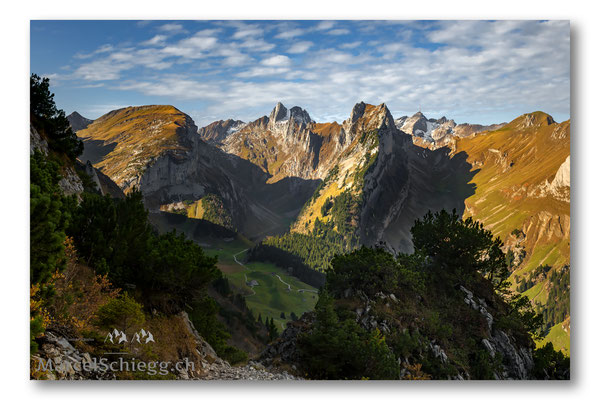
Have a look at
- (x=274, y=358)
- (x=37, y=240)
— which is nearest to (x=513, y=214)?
(x=274, y=358)

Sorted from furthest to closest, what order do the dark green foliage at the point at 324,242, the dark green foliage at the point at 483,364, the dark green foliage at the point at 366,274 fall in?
the dark green foliage at the point at 324,242 → the dark green foliage at the point at 366,274 → the dark green foliage at the point at 483,364

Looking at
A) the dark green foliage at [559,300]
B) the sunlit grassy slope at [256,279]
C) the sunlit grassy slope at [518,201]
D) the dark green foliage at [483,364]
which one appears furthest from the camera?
the sunlit grassy slope at [256,279]

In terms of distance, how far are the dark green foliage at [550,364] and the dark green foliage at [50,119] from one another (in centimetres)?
2590

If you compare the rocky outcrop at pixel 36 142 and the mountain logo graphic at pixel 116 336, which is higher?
the rocky outcrop at pixel 36 142

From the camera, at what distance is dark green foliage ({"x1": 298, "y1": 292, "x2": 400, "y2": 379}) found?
15695 mm

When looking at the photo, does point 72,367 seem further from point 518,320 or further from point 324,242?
point 324,242

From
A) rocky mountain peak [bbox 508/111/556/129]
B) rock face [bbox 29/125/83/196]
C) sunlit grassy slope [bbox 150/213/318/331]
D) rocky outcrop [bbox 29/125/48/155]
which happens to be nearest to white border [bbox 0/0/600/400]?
rocky outcrop [bbox 29/125/48/155]

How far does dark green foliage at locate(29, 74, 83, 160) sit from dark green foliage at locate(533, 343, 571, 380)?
85.0ft

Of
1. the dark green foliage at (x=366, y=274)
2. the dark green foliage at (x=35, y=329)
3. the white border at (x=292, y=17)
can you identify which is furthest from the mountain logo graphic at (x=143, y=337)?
the dark green foliage at (x=366, y=274)

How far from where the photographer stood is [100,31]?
17.5 m

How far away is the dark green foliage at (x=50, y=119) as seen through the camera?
16891mm

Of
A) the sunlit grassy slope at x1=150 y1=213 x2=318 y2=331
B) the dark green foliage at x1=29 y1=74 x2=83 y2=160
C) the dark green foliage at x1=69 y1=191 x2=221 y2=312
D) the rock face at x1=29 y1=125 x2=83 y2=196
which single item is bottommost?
the sunlit grassy slope at x1=150 y1=213 x2=318 y2=331

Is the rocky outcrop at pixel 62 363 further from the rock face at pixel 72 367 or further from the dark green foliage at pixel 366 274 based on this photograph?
the dark green foliage at pixel 366 274

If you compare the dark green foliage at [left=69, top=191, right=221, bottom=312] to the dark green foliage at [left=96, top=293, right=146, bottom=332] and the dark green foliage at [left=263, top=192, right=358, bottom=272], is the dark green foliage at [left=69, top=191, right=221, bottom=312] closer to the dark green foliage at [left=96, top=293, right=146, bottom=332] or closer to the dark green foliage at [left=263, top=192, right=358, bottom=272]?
the dark green foliage at [left=96, top=293, right=146, bottom=332]
